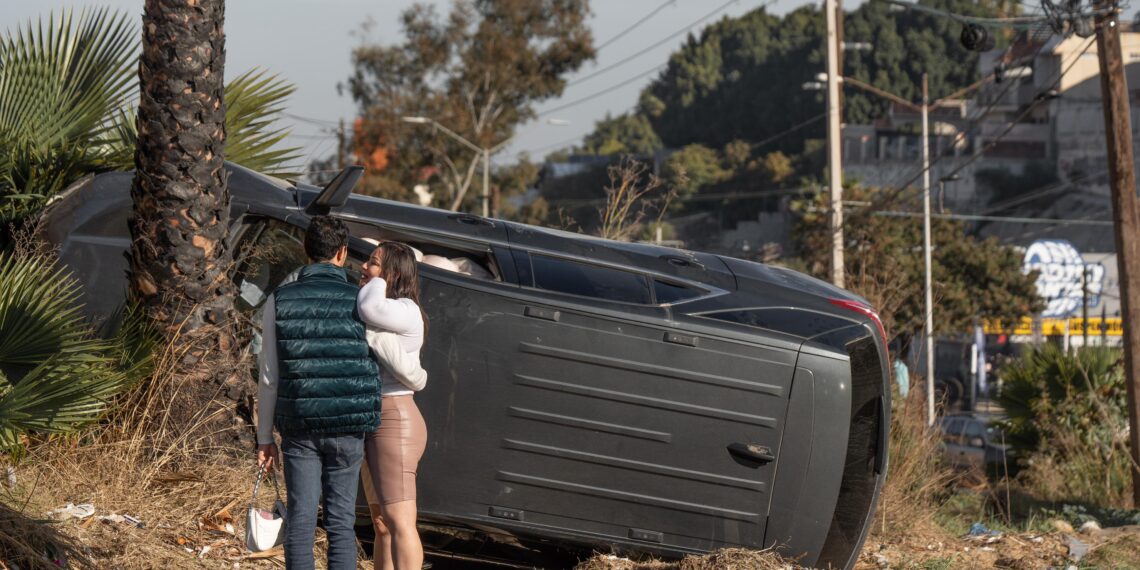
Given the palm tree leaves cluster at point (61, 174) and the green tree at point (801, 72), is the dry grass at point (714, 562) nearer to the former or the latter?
the palm tree leaves cluster at point (61, 174)

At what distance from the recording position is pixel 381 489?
15.6ft

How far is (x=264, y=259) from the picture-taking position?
661cm

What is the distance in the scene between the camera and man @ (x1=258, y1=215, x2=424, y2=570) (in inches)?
173

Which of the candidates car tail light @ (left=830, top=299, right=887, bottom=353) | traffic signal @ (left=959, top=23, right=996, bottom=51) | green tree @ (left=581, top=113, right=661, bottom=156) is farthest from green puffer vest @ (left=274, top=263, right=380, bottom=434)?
green tree @ (left=581, top=113, right=661, bottom=156)

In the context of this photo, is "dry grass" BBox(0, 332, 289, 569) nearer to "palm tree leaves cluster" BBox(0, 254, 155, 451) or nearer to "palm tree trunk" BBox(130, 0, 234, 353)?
"palm tree leaves cluster" BBox(0, 254, 155, 451)

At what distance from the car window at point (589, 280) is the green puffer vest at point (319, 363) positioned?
1.41 metres

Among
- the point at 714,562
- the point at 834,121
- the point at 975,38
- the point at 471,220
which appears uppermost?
the point at 975,38

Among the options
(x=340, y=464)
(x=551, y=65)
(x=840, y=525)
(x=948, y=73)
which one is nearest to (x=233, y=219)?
(x=340, y=464)

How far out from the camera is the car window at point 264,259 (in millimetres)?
6427

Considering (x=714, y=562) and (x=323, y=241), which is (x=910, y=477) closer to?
(x=714, y=562)

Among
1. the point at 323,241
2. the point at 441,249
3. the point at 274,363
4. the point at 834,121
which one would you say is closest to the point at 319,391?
the point at 274,363

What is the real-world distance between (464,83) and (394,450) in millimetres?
35532

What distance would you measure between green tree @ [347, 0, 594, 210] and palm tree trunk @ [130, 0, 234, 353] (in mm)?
31933

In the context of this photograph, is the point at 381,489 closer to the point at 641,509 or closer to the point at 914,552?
the point at 641,509
